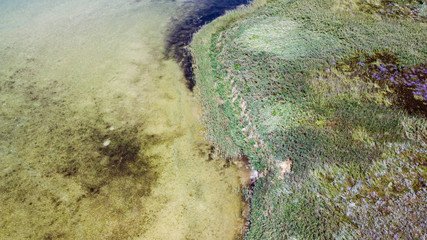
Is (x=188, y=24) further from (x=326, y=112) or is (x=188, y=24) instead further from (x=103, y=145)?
(x=326, y=112)

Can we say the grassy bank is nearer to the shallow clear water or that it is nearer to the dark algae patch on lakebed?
the dark algae patch on lakebed

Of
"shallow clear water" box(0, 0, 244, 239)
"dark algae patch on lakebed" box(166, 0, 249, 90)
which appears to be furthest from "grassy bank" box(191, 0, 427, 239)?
"shallow clear water" box(0, 0, 244, 239)

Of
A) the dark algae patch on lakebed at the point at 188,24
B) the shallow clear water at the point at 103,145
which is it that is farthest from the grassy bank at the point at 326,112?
the shallow clear water at the point at 103,145

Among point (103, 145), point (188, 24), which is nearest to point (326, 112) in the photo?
point (103, 145)

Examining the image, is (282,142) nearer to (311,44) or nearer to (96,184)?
(311,44)

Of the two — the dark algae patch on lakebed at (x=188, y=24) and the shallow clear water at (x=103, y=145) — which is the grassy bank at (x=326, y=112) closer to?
the dark algae patch on lakebed at (x=188, y=24)
